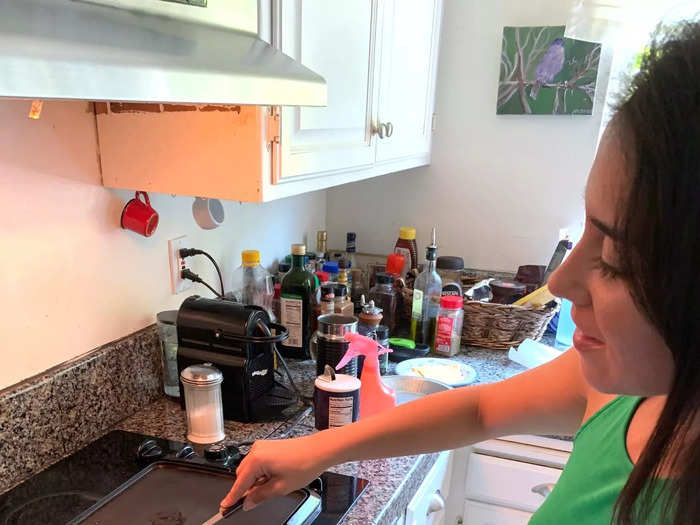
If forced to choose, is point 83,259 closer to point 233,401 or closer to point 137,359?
point 137,359

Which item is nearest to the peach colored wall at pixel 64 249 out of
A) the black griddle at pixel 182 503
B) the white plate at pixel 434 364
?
the black griddle at pixel 182 503

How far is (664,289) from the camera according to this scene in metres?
0.37

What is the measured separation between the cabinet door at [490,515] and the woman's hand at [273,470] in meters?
0.77

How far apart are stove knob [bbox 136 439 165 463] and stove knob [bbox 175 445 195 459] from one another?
0.03 meters

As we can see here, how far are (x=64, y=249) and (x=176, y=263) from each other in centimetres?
29

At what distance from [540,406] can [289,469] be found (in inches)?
14.3

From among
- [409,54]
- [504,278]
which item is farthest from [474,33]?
[504,278]

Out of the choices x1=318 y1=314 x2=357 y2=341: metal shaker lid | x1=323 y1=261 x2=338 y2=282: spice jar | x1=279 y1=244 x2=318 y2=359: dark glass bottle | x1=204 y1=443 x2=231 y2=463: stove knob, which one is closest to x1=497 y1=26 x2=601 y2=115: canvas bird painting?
x1=323 y1=261 x2=338 y2=282: spice jar

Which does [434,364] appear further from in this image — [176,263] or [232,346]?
[176,263]

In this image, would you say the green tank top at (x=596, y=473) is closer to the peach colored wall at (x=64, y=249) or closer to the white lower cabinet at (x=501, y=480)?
the white lower cabinet at (x=501, y=480)

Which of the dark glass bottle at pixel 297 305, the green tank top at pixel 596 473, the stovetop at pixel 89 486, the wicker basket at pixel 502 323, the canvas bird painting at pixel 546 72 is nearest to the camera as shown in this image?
the green tank top at pixel 596 473

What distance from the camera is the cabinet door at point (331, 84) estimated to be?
0.90 meters

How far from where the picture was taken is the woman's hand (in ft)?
2.30

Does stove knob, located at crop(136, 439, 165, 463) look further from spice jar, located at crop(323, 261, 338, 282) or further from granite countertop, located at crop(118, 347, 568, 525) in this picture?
spice jar, located at crop(323, 261, 338, 282)
